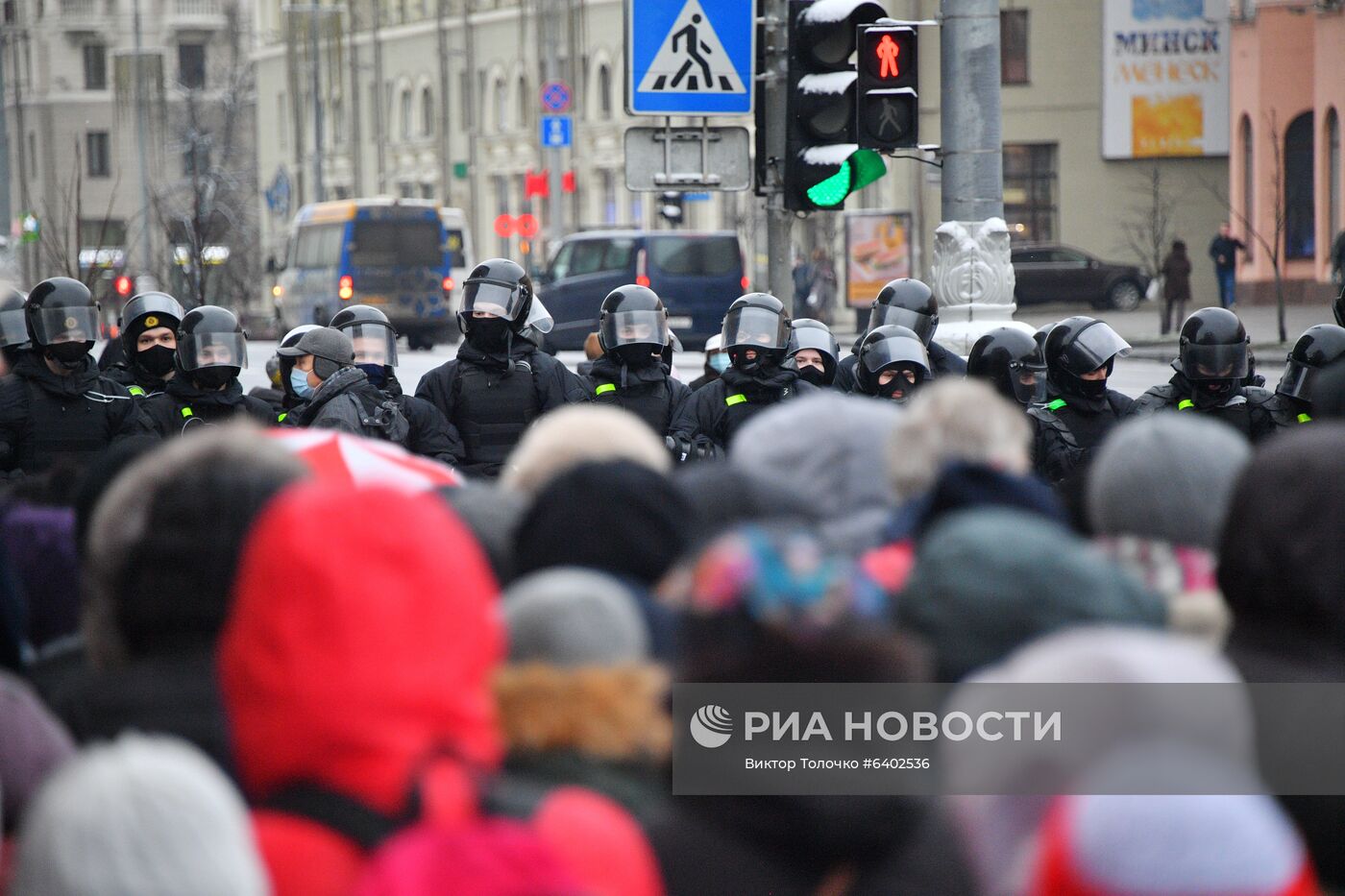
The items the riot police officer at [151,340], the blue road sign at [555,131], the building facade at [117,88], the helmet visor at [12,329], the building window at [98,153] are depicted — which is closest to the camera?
the helmet visor at [12,329]

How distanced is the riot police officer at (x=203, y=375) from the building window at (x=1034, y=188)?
1357 inches

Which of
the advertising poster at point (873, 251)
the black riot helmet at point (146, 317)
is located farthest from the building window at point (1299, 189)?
the black riot helmet at point (146, 317)

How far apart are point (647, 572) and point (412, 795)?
28.7 inches

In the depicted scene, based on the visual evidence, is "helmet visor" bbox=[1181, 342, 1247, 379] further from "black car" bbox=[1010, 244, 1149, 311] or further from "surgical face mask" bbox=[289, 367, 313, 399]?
"black car" bbox=[1010, 244, 1149, 311]

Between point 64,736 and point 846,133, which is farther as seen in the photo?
point 846,133

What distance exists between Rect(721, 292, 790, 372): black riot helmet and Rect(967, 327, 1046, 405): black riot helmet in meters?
0.88

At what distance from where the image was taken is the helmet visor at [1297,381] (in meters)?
8.16

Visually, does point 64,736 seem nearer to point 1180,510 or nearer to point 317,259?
point 1180,510

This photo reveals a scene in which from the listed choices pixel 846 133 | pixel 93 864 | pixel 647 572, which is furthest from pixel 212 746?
pixel 846 133

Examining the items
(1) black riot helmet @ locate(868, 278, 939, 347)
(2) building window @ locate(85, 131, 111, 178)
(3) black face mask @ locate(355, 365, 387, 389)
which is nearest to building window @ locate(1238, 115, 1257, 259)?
(1) black riot helmet @ locate(868, 278, 939, 347)

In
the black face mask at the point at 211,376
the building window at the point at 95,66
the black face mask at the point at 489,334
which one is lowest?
the black face mask at the point at 211,376

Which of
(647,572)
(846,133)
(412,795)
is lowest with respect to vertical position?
(412,795)

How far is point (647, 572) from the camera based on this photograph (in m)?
3.28

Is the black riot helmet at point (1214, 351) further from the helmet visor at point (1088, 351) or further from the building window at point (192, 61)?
the building window at point (192, 61)
